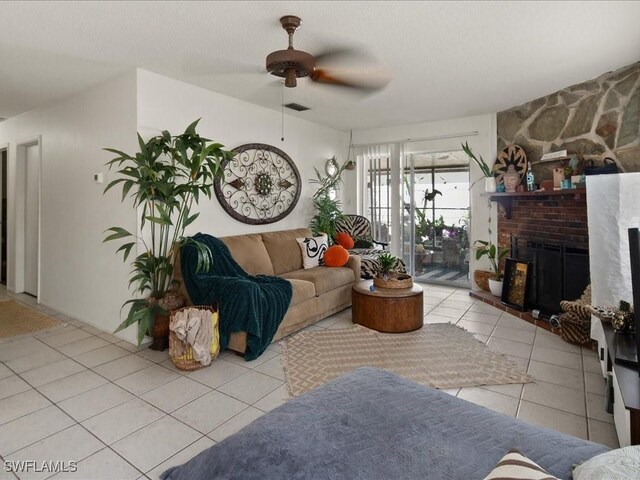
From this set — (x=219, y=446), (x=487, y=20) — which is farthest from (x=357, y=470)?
(x=487, y=20)

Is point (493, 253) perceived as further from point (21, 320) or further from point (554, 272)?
point (21, 320)

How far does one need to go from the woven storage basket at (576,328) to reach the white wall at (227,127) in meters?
3.32

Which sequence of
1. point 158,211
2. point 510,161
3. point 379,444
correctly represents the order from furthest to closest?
1. point 510,161
2. point 158,211
3. point 379,444

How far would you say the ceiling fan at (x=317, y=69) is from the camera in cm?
236

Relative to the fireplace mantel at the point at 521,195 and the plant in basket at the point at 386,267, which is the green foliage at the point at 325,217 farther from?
the fireplace mantel at the point at 521,195

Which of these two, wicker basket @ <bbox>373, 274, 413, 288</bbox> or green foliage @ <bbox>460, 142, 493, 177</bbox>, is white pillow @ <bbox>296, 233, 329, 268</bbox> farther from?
green foliage @ <bbox>460, 142, 493, 177</bbox>

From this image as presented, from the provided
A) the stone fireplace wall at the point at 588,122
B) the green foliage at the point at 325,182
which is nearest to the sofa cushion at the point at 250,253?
the green foliage at the point at 325,182

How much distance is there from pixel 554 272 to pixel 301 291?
2644 millimetres

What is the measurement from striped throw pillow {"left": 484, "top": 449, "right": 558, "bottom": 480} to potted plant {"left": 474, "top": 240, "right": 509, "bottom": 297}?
13.6 feet

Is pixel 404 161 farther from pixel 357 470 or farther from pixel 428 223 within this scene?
pixel 357 470

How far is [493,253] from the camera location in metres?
4.65

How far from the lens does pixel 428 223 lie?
583 cm

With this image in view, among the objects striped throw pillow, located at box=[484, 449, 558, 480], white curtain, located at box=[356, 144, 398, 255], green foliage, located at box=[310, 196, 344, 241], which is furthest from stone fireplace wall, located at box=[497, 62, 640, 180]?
striped throw pillow, located at box=[484, 449, 558, 480]

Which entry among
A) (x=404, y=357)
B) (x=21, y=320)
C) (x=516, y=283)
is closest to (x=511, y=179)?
(x=516, y=283)
